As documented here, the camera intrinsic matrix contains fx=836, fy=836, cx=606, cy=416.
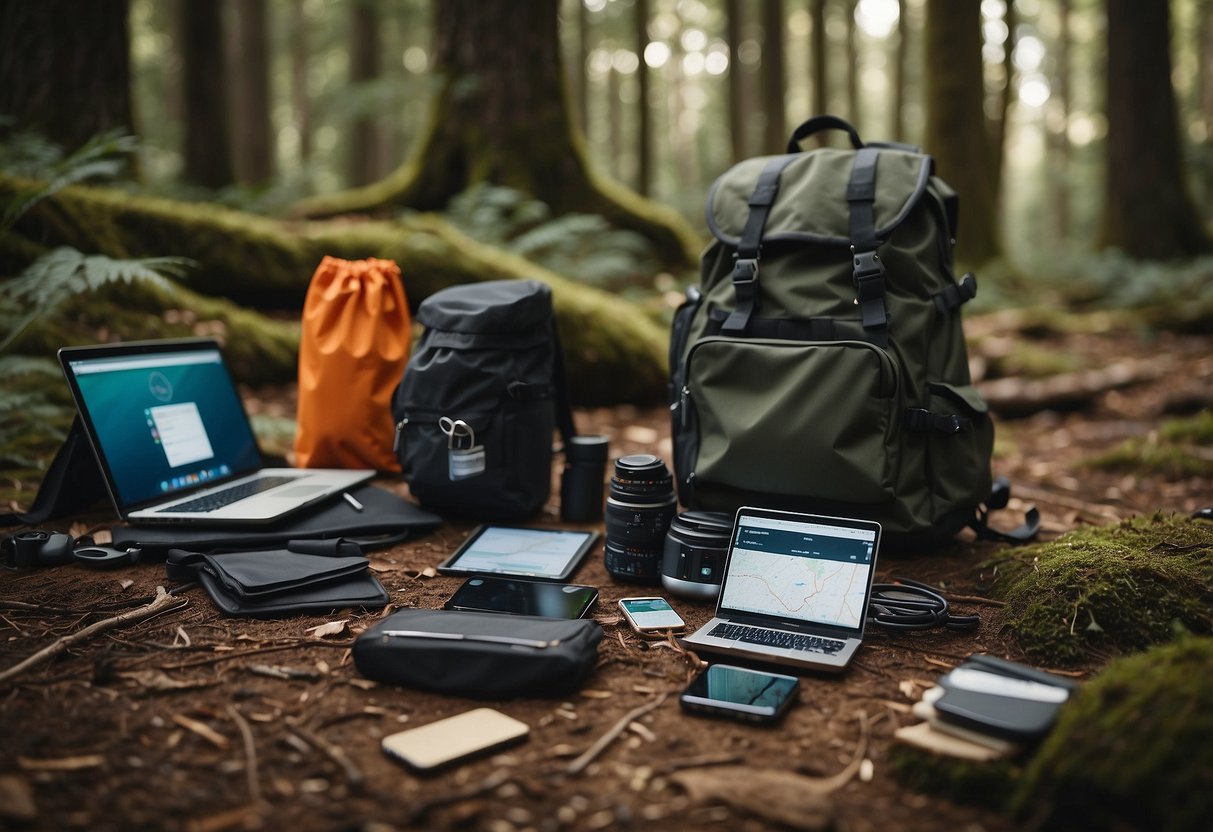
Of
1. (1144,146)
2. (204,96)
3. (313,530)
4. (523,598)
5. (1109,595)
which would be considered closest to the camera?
(1109,595)

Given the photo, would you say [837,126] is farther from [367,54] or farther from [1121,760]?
[367,54]

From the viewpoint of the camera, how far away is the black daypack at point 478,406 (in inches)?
144

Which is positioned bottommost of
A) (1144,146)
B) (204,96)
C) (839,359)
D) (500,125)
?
(839,359)

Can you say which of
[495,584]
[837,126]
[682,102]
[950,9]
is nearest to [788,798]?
[495,584]

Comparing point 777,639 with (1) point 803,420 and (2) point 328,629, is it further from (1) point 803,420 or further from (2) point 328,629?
(2) point 328,629

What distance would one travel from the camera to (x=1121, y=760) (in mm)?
1690

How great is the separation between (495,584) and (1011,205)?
132ft

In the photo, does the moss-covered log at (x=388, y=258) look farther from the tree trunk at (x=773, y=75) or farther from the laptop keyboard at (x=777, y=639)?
the tree trunk at (x=773, y=75)

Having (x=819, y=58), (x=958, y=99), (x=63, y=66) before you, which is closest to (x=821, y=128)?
(x=63, y=66)

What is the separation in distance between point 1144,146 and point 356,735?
41.4 feet

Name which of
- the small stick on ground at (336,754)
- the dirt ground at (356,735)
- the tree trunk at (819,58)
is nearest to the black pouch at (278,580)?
the dirt ground at (356,735)

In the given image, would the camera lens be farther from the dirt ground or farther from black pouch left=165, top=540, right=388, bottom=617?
black pouch left=165, top=540, right=388, bottom=617

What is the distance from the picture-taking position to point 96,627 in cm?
252

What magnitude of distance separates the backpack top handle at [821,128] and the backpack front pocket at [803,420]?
103cm
